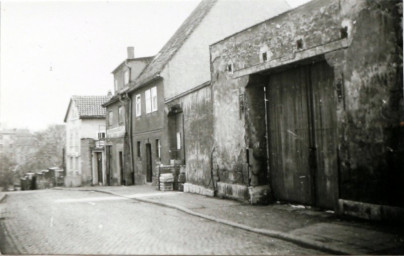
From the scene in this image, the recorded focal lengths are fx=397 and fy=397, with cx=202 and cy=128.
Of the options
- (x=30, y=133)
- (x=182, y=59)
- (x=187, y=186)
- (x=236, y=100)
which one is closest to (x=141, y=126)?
(x=182, y=59)

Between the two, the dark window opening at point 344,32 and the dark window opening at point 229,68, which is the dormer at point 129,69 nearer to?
the dark window opening at point 229,68

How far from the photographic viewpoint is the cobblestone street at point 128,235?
6359mm

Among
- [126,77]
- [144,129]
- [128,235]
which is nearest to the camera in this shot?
[128,235]

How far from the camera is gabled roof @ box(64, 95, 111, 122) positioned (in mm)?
35388

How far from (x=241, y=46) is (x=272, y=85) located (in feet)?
4.60

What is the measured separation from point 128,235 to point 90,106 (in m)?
30.3

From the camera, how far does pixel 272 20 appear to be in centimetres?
966

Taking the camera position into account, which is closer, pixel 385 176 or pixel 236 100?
pixel 385 176

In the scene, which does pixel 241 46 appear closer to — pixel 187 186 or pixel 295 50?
pixel 295 50

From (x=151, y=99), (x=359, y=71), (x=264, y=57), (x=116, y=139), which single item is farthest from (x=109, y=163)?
(x=359, y=71)

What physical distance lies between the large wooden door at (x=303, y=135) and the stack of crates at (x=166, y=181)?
6.51 m

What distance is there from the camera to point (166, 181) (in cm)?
1605

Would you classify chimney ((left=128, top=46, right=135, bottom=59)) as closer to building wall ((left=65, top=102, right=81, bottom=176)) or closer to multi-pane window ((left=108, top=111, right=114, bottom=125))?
multi-pane window ((left=108, top=111, right=114, bottom=125))

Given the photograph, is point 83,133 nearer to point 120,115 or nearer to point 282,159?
point 120,115
